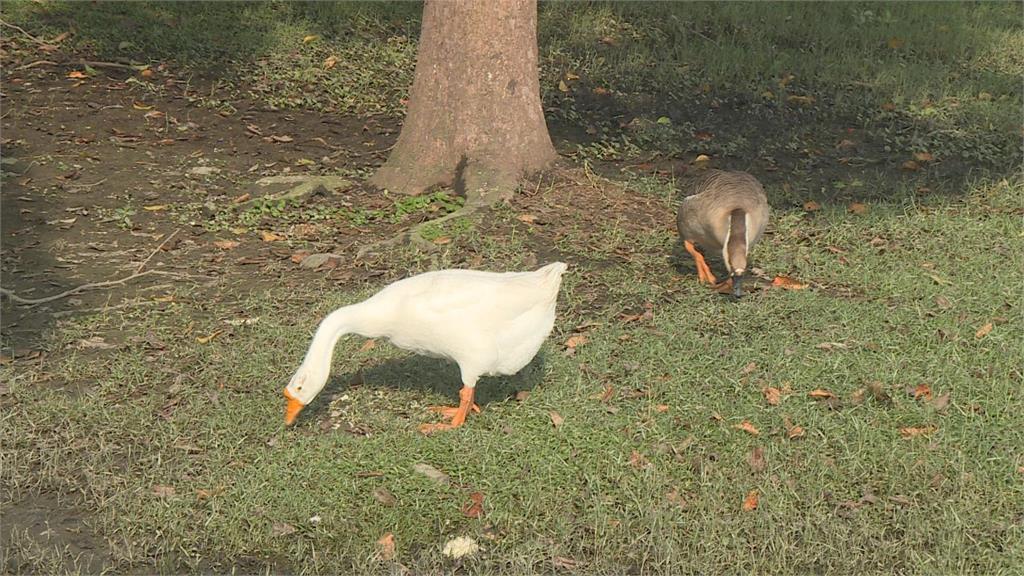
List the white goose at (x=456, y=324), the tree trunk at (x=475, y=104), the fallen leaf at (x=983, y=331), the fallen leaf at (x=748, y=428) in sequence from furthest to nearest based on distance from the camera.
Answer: the tree trunk at (x=475, y=104) → the fallen leaf at (x=983, y=331) → the fallen leaf at (x=748, y=428) → the white goose at (x=456, y=324)

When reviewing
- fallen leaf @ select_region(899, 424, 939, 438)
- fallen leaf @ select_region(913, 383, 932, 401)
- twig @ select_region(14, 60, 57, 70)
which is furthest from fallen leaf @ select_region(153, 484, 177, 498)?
twig @ select_region(14, 60, 57, 70)

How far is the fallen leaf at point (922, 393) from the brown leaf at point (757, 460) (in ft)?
3.38

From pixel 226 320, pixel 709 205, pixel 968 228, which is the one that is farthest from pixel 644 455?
pixel 968 228

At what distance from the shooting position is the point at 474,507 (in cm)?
501

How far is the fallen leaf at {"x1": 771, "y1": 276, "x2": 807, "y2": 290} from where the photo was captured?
7.42 metres

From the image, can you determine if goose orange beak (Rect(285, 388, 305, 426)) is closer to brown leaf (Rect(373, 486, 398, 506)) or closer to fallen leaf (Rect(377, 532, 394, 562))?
brown leaf (Rect(373, 486, 398, 506))

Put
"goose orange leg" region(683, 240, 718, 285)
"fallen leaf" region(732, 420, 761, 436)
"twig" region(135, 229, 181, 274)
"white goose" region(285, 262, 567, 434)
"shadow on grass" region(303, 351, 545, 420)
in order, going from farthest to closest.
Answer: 1. "twig" region(135, 229, 181, 274)
2. "goose orange leg" region(683, 240, 718, 285)
3. "shadow on grass" region(303, 351, 545, 420)
4. "fallen leaf" region(732, 420, 761, 436)
5. "white goose" region(285, 262, 567, 434)

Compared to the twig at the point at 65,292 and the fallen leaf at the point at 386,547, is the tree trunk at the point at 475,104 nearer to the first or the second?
the twig at the point at 65,292

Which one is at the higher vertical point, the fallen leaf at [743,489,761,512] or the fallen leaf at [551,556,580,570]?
the fallen leaf at [743,489,761,512]

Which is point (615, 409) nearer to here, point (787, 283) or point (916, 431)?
point (916, 431)

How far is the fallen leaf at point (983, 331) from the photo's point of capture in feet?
21.3

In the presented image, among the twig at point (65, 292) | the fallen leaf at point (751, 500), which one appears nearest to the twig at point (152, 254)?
the twig at point (65, 292)

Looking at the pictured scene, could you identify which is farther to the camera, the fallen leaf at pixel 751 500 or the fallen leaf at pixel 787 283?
the fallen leaf at pixel 787 283

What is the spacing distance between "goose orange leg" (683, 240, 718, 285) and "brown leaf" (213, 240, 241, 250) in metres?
3.38
